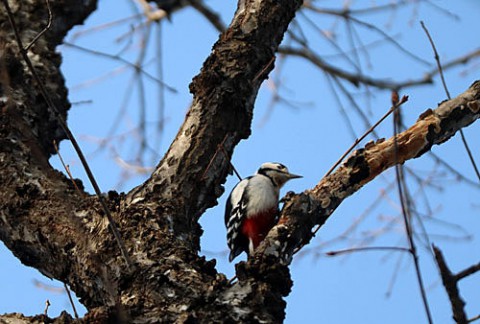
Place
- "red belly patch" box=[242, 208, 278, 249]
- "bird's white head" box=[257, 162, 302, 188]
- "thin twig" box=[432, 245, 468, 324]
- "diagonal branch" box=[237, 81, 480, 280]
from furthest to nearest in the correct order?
"bird's white head" box=[257, 162, 302, 188] < "red belly patch" box=[242, 208, 278, 249] < "diagonal branch" box=[237, 81, 480, 280] < "thin twig" box=[432, 245, 468, 324]

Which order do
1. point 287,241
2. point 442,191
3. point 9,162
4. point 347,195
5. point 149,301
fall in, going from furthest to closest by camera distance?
point 442,191 → point 9,162 → point 347,195 → point 287,241 → point 149,301

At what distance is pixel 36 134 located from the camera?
322cm

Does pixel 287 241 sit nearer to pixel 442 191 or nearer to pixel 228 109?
pixel 228 109

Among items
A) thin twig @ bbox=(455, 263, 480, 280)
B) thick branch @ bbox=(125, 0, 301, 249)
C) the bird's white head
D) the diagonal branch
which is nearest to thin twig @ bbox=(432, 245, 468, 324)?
thin twig @ bbox=(455, 263, 480, 280)

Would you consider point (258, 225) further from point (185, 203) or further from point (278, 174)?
point (185, 203)

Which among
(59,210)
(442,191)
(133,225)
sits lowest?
(133,225)

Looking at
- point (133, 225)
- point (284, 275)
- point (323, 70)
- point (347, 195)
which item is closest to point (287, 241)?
point (284, 275)

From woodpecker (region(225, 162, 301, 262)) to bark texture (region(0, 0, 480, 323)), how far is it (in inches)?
40.7

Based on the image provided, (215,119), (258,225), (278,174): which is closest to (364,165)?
(215,119)

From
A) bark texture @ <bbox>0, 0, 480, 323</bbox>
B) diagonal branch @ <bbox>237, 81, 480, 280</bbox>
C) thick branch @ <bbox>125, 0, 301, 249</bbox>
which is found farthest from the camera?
thick branch @ <bbox>125, 0, 301, 249</bbox>

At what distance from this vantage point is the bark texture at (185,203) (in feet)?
7.26

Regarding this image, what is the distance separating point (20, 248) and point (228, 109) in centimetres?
94

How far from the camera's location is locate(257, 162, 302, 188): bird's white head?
14.4 feet

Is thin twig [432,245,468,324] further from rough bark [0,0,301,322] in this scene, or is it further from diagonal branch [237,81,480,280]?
diagonal branch [237,81,480,280]
